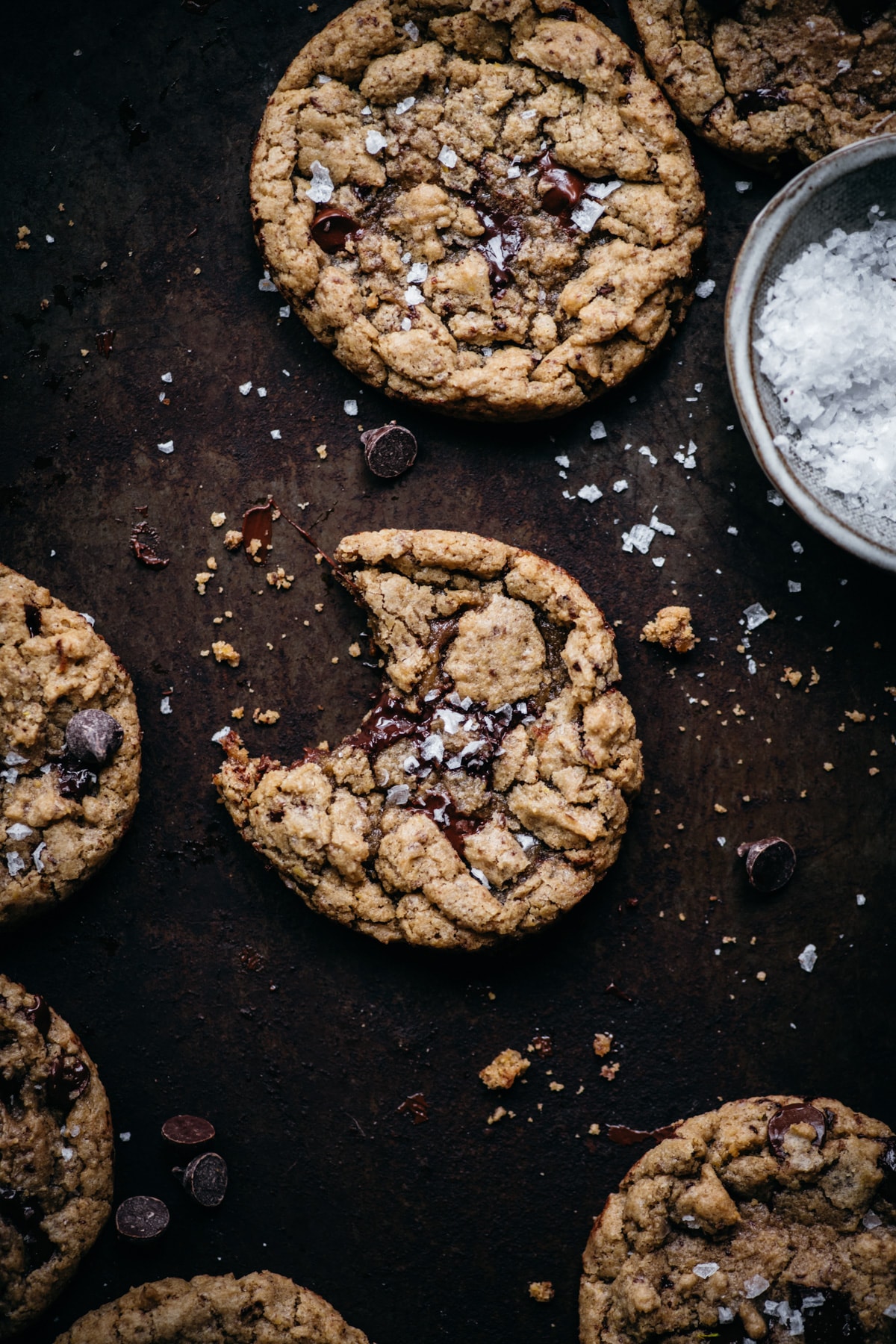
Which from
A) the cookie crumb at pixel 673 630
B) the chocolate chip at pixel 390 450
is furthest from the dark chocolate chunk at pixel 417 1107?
the chocolate chip at pixel 390 450

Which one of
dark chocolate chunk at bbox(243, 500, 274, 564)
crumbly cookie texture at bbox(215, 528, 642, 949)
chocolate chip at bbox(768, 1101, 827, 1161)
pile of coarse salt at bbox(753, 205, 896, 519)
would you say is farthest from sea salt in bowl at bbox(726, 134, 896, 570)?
chocolate chip at bbox(768, 1101, 827, 1161)

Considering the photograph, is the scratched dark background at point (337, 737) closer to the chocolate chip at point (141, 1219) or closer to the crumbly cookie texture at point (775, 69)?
the chocolate chip at point (141, 1219)

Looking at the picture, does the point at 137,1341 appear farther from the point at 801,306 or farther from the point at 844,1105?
the point at 801,306

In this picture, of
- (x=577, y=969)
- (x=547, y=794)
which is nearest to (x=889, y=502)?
(x=547, y=794)

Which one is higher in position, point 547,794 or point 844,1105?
point 547,794

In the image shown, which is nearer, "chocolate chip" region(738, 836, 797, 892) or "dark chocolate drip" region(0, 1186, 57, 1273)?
"dark chocolate drip" region(0, 1186, 57, 1273)

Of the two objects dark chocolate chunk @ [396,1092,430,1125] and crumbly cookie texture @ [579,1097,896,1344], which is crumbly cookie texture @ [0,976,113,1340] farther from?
crumbly cookie texture @ [579,1097,896,1344]

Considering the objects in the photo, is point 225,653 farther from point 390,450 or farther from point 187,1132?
point 187,1132
